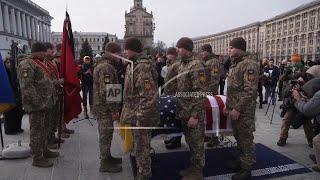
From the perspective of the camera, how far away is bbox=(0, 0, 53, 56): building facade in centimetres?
6931

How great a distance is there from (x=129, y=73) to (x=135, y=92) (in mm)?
303

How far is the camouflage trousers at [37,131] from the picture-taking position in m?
5.92

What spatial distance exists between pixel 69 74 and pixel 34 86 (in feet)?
3.12

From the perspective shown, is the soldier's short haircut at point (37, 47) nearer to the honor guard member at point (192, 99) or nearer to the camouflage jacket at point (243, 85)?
the honor guard member at point (192, 99)

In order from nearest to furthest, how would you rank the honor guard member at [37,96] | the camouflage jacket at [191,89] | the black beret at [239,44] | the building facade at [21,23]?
the camouflage jacket at [191,89]
the black beret at [239,44]
the honor guard member at [37,96]
the building facade at [21,23]

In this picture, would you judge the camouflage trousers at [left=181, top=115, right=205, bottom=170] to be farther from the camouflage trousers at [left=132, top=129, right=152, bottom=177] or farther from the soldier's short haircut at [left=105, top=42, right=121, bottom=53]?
the soldier's short haircut at [left=105, top=42, right=121, bottom=53]

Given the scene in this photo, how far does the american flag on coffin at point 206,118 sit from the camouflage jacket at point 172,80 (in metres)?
0.12

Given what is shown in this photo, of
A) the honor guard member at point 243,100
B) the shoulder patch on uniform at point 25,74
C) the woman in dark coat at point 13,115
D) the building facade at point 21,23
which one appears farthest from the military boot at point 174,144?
the building facade at point 21,23

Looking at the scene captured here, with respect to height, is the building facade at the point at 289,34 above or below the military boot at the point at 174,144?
above

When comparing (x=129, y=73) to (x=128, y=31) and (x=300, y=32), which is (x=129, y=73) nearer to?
(x=300, y=32)

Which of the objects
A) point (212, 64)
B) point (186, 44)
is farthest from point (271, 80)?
point (186, 44)

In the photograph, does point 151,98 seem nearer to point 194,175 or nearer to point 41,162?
point 194,175

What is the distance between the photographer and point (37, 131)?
5945mm

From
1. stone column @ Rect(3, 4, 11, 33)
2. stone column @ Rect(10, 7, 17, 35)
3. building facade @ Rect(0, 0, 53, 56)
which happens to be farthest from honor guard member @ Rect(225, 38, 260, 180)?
stone column @ Rect(10, 7, 17, 35)
